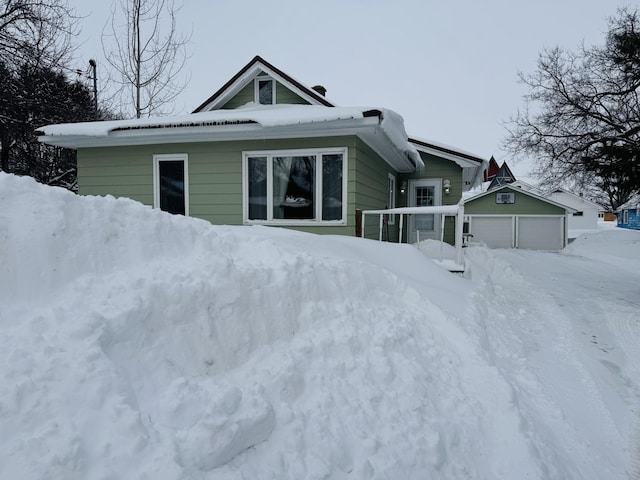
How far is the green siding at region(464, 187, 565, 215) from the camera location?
1953cm

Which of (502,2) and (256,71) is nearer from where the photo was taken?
(256,71)

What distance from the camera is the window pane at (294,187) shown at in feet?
24.3

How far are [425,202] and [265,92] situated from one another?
587cm

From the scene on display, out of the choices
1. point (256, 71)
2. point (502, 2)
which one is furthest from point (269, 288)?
point (502, 2)

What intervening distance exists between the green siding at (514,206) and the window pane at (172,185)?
1678 centimetres

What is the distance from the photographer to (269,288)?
2.96 m

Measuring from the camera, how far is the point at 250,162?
7.66 metres

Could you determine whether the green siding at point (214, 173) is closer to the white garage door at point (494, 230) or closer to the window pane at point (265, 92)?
the window pane at point (265, 92)

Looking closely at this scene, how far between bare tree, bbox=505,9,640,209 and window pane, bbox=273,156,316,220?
23.5 feet

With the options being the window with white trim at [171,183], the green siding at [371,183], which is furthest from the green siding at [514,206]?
the window with white trim at [171,183]

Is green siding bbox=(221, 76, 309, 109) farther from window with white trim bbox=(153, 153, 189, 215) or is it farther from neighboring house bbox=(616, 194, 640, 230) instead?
neighboring house bbox=(616, 194, 640, 230)

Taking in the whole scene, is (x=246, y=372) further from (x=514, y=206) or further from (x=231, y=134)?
(x=514, y=206)

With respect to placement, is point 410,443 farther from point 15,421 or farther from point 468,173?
point 468,173

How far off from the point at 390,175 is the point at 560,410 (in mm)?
8135
